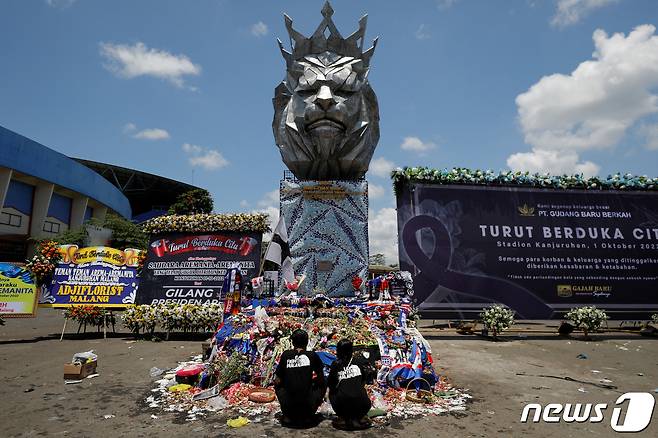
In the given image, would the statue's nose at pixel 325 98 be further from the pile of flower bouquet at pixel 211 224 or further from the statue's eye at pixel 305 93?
the pile of flower bouquet at pixel 211 224

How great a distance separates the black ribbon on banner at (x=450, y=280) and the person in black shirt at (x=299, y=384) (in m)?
9.40

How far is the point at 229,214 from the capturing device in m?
14.8

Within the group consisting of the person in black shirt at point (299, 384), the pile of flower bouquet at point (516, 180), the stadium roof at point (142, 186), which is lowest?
the person in black shirt at point (299, 384)

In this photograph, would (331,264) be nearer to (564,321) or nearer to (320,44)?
(320,44)

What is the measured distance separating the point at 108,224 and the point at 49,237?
491 centimetres

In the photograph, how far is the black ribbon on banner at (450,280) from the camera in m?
14.6

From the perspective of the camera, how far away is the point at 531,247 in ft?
50.3

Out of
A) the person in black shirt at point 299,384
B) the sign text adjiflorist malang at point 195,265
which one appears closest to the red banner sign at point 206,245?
the sign text adjiflorist malang at point 195,265

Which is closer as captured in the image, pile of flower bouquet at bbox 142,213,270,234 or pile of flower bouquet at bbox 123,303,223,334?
pile of flower bouquet at bbox 123,303,223,334

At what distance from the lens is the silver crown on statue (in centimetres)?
1456

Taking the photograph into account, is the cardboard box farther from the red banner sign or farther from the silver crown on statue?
the silver crown on statue

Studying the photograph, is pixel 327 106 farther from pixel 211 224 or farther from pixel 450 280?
pixel 450 280

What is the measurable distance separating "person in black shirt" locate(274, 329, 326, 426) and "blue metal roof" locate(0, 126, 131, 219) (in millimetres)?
33720

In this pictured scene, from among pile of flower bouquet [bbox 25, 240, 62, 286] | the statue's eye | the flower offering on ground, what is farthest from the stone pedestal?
pile of flower bouquet [bbox 25, 240, 62, 286]
